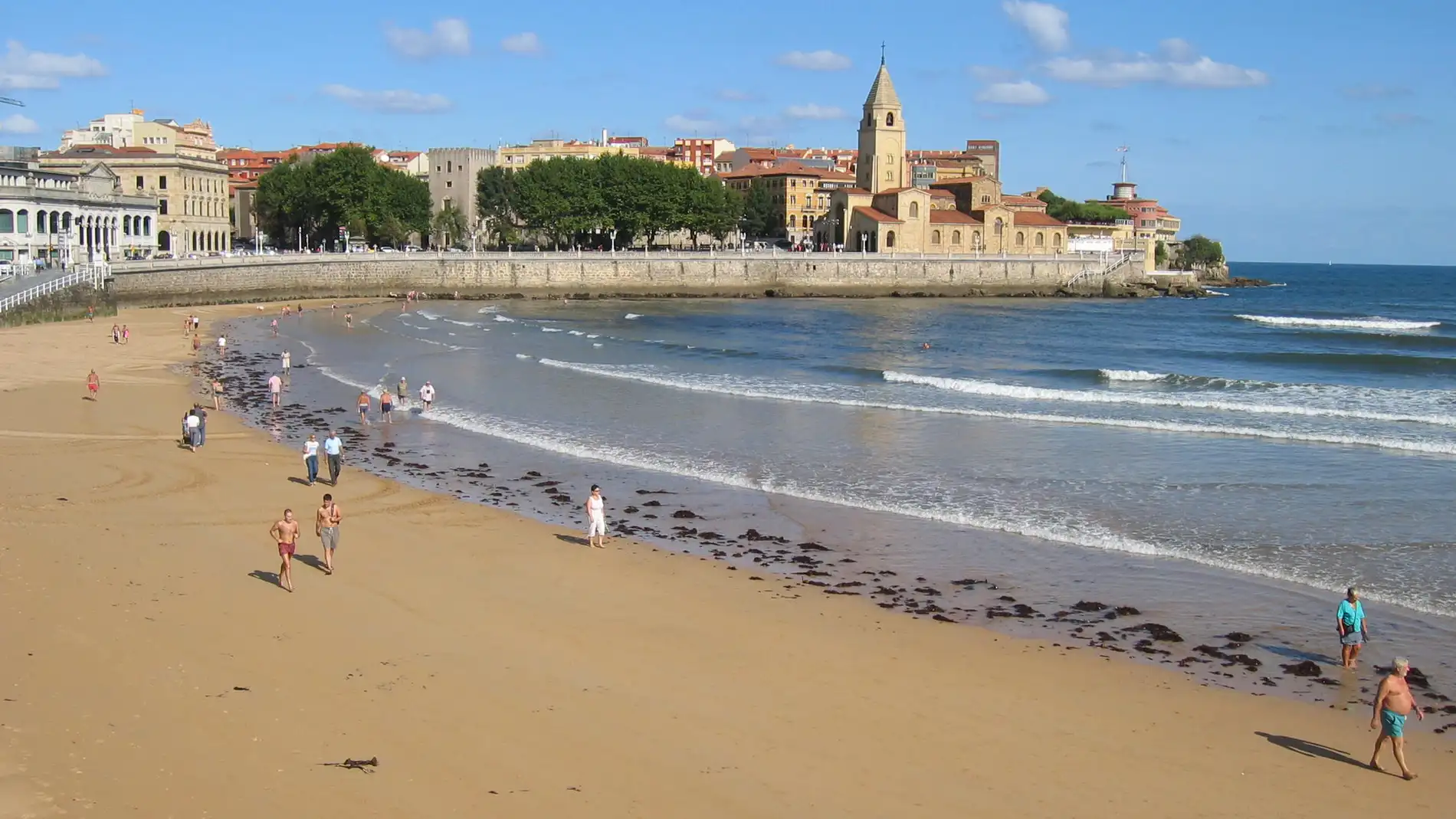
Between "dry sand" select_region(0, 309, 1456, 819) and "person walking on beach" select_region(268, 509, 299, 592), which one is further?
"person walking on beach" select_region(268, 509, 299, 592)

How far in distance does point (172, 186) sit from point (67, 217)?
20829 mm

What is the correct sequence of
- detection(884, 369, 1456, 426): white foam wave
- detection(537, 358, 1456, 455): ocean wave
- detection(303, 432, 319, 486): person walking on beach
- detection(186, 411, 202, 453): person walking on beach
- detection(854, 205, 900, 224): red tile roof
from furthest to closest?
detection(854, 205, 900, 224): red tile roof → detection(884, 369, 1456, 426): white foam wave → detection(537, 358, 1456, 455): ocean wave → detection(186, 411, 202, 453): person walking on beach → detection(303, 432, 319, 486): person walking on beach

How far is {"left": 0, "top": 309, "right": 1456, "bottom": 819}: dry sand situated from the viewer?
9.82 metres

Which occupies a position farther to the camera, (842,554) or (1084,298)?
(1084,298)

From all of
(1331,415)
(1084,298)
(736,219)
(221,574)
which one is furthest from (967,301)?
(221,574)

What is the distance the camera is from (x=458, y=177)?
12650cm

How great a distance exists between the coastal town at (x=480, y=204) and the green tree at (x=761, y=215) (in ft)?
0.51

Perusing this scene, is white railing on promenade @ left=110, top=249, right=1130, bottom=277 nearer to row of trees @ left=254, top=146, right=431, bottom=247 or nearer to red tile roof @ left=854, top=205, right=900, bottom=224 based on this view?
red tile roof @ left=854, top=205, right=900, bottom=224

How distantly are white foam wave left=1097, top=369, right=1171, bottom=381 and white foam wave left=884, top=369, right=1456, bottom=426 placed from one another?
390 cm

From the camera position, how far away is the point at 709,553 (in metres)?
18.4

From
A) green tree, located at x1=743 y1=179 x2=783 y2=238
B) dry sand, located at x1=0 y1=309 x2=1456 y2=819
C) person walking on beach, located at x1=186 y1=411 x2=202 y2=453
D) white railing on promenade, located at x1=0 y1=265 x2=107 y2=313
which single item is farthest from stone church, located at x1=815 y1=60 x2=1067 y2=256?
dry sand, located at x1=0 y1=309 x2=1456 y2=819

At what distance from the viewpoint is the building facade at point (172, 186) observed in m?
87.5

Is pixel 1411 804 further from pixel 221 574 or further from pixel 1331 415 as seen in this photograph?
pixel 1331 415

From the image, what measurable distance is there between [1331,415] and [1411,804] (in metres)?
23.9
